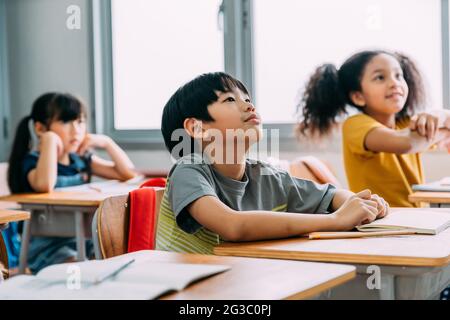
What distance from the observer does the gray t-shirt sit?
170 centimetres

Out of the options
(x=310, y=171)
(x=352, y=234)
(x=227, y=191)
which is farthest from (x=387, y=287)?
(x=310, y=171)

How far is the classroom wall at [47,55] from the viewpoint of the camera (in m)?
5.14

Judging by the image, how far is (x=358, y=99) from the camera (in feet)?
9.90

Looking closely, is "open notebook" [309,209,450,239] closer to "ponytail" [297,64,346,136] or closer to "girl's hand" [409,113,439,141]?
"girl's hand" [409,113,439,141]

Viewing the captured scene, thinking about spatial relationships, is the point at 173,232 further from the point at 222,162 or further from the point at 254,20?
the point at 254,20

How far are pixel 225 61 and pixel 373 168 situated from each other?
199cm

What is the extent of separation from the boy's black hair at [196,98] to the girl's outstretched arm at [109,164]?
7.24ft

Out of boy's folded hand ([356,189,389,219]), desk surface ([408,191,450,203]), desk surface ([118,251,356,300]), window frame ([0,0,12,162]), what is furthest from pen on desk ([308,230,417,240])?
window frame ([0,0,12,162])

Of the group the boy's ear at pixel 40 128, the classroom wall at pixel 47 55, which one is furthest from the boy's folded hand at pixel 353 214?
the classroom wall at pixel 47 55

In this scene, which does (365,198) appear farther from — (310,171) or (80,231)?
(80,231)

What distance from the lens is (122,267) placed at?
1202mm

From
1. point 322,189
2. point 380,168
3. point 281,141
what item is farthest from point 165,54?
point 322,189

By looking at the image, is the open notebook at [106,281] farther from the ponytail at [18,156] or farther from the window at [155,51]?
the window at [155,51]
